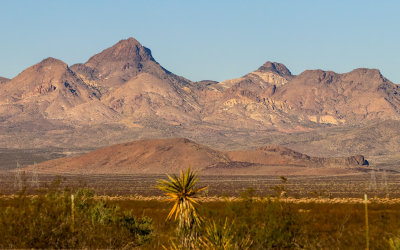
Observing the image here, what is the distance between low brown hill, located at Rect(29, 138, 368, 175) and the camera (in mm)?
178125

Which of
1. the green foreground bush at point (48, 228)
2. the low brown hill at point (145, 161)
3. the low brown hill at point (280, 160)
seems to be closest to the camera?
the green foreground bush at point (48, 228)

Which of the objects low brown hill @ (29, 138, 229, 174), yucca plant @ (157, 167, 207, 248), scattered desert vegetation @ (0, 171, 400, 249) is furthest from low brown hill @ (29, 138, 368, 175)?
yucca plant @ (157, 167, 207, 248)

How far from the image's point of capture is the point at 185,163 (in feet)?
606

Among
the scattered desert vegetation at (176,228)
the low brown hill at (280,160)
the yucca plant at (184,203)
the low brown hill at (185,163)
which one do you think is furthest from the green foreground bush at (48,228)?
the low brown hill at (280,160)

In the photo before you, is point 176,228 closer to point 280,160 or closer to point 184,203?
point 184,203

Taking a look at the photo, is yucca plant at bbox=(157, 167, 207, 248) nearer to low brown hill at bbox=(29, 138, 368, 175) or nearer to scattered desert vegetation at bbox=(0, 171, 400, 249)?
scattered desert vegetation at bbox=(0, 171, 400, 249)

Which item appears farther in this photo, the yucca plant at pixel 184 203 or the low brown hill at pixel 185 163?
the low brown hill at pixel 185 163

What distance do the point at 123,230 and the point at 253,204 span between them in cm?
516

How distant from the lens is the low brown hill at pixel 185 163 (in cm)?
17812

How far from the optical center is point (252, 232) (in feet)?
74.7

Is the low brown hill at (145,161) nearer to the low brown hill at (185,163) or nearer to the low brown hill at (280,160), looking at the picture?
the low brown hill at (185,163)

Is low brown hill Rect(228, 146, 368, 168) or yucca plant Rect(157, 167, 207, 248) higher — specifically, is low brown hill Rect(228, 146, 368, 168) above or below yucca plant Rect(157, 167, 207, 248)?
above

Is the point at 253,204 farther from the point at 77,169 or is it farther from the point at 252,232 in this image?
the point at 77,169

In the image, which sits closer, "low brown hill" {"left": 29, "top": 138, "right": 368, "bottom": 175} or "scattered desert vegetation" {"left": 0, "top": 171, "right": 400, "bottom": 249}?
"scattered desert vegetation" {"left": 0, "top": 171, "right": 400, "bottom": 249}
